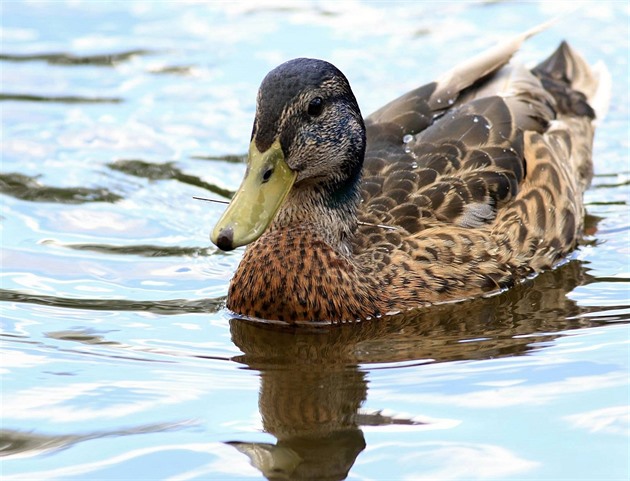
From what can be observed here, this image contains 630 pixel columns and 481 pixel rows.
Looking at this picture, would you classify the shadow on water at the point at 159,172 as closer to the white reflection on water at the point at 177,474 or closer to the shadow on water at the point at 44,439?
the shadow on water at the point at 44,439

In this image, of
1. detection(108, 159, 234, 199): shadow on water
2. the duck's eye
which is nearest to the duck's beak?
the duck's eye

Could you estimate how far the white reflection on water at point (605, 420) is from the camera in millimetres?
6605

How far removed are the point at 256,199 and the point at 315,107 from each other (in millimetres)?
788

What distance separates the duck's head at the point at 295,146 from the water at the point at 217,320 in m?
0.91

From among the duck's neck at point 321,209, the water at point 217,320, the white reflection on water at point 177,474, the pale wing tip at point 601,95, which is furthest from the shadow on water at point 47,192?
the white reflection on water at point 177,474

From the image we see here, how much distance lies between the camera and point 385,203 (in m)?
8.80

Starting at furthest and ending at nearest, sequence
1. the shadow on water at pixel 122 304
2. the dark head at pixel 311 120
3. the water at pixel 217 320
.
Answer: the shadow on water at pixel 122 304 → the dark head at pixel 311 120 → the water at pixel 217 320

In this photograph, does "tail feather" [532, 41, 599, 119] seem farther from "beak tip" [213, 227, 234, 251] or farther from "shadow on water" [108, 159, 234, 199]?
"beak tip" [213, 227, 234, 251]

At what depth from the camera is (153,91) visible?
13.6 meters

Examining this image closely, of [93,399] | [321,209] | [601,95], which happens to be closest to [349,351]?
[321,209]

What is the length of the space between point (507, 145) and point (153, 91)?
5.32m

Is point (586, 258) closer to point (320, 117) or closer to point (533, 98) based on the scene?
point (533, 98)

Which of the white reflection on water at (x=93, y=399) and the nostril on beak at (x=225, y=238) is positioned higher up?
the nostril on beak at (x=225, y=238)

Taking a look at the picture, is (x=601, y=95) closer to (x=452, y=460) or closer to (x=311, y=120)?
(x=311, y=120)
